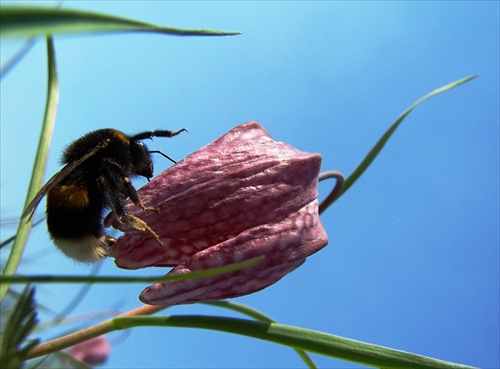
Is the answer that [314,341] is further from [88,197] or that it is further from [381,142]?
[381,142]

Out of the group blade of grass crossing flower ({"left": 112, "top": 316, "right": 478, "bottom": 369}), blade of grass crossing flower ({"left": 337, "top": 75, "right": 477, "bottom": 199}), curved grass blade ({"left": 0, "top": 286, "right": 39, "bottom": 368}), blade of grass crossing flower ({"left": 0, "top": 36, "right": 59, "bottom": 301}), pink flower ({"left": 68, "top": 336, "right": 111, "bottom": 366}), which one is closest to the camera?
curved grass blade ({"left": 0, "top": 286, "right": 39, "bottom": 368})

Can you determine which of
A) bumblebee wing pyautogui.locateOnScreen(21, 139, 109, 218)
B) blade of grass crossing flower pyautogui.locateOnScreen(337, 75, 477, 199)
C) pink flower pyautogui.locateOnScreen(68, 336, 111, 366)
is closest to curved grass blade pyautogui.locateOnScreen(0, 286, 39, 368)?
bumblebee wing pyautogui.locateOnScreen(21, 139, 109, 218)

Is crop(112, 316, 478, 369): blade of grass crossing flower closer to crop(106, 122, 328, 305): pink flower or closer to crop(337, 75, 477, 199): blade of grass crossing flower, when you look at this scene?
crop(106, 122, 328, 305): pink flower

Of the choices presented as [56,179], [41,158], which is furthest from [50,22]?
[41,158]

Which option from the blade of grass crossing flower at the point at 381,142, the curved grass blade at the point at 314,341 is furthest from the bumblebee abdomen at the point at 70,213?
the blade of grass crossing flower at the point at 381,142

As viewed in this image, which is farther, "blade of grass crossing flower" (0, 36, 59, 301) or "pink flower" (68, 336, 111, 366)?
"pink flower" (68, 336, 111, 366)

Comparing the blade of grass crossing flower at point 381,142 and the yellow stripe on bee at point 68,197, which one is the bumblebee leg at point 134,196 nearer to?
the yellow stripe on bee at point 68,197
